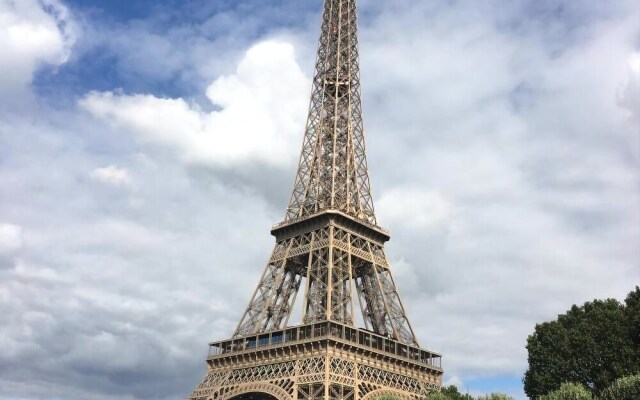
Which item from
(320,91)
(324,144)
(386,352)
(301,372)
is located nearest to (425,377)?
(386,352)

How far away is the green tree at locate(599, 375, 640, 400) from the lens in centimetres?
3384

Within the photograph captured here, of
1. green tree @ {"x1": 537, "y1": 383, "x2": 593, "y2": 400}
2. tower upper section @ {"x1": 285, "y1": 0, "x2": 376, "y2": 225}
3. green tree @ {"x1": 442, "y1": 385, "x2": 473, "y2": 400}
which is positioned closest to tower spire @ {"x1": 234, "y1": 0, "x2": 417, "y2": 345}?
tower upper section @ {"x1": 285, "y1": 0, "x2": 376, "y2": 225}

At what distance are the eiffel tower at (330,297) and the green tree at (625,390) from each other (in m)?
16.6

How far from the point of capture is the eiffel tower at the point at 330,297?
5119cm

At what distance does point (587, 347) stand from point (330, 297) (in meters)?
20.9

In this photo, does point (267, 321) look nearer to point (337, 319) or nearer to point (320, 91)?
point (337, 319)

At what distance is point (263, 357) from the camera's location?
54.7m

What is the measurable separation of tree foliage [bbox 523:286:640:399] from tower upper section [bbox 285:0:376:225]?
20.3 meters

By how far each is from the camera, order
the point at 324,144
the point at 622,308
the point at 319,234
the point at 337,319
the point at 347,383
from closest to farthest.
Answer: the point at 347,383 < the point at 622,308 < the point at 337,319 < the point at 319,234 < the point at 324,144

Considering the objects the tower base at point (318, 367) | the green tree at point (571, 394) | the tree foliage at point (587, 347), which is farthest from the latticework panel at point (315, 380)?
the green tree at point (571, 394)

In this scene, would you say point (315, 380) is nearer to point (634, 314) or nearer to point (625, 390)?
point (625, 390)

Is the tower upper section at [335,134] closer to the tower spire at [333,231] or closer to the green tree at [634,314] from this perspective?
the tower spire at [333,231]

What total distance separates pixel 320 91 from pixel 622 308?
1470 inches

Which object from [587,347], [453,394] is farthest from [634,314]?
[453,394]
